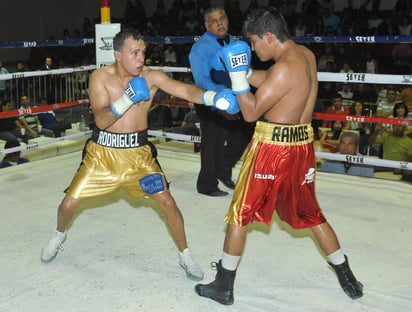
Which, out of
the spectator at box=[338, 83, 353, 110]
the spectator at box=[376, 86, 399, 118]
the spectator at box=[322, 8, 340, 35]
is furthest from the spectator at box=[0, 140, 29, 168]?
the spectator at box=[322, 8, 340, 35]

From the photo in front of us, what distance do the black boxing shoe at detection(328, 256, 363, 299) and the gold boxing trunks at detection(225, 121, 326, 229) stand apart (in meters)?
0.36

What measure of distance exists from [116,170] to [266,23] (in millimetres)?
1003

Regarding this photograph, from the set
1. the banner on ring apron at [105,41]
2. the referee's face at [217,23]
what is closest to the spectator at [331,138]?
the referee's face at [217,23]

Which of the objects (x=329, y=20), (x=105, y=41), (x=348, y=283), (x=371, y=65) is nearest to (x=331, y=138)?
(x=105, y=41)

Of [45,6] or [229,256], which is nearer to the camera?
[229,256]

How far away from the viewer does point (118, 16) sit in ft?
44.8

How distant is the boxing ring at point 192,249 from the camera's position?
2.57m

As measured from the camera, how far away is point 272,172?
242 cm

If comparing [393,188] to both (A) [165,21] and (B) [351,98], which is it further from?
(A) [165,21]

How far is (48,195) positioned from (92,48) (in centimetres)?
807

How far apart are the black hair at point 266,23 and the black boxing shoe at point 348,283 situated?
1.05m

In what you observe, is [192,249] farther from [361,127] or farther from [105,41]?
[361,127]

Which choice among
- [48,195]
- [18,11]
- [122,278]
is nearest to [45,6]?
[18,11]

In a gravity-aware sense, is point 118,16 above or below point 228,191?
above
